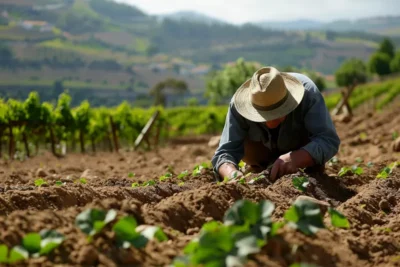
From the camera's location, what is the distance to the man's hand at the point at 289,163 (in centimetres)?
587

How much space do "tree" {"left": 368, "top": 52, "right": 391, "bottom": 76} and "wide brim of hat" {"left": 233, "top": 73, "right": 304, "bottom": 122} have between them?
326 ft

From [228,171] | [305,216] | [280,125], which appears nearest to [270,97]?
[280,125]

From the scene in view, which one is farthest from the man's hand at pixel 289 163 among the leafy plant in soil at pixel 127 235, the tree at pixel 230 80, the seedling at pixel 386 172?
the tree at pixel 230 80

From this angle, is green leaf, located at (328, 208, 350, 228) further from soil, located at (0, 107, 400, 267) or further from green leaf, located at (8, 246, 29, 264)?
green leaf, located at (8, 246, 29, 264)

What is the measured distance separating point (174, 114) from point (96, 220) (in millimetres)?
48453

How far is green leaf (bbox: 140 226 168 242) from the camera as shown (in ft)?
10.4

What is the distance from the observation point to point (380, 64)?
101812 millimetres

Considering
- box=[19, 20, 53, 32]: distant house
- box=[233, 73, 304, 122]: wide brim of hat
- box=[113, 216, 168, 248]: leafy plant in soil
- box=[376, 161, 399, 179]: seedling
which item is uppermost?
box=[233, 73, 304, 122]: wide brim of hat

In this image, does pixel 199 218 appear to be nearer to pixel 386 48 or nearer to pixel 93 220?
pixel 93 220

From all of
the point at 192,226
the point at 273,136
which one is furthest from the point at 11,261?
the point at 273,136

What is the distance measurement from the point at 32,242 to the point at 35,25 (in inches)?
7498

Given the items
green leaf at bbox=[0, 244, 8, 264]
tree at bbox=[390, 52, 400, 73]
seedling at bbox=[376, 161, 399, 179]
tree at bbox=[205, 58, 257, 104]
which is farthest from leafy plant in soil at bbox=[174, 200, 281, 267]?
tree at bbox=[390, 52, 400, 73]

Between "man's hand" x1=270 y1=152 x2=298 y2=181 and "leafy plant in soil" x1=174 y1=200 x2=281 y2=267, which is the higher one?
"leafy plant in soil" x1=174 y1=200 x2=281 y2=267

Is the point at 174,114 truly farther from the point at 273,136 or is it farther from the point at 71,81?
the point at 71,81
